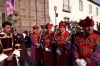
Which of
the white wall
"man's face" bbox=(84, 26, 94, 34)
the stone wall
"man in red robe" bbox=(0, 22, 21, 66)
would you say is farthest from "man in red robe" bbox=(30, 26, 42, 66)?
the white wall

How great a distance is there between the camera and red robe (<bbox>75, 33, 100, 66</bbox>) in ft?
16.4

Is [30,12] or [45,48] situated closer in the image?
[45,48]

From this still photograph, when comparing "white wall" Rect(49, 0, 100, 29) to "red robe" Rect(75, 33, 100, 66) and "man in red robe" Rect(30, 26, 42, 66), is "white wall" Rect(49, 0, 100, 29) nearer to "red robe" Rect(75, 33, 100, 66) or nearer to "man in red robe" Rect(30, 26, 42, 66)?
"man in red robe" Rect(30, 26, 42, 66)

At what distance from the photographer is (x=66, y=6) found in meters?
28.7

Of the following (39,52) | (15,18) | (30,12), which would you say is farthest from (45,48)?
(30,12)

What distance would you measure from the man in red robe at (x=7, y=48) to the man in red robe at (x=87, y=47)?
176 centimetres

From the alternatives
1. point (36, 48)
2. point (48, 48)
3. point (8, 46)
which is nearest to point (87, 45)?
point (8, 46)

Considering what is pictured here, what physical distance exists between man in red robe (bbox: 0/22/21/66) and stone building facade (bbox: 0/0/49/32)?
1292cm

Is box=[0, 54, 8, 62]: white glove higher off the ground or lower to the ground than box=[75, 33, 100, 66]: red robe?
lower

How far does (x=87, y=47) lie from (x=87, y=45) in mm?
45

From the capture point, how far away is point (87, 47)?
5.02 meters

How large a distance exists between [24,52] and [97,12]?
35.8 meters

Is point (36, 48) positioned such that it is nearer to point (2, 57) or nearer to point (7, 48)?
point (7, 48)

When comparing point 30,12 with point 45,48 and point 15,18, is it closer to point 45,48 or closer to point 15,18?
point 15,18
